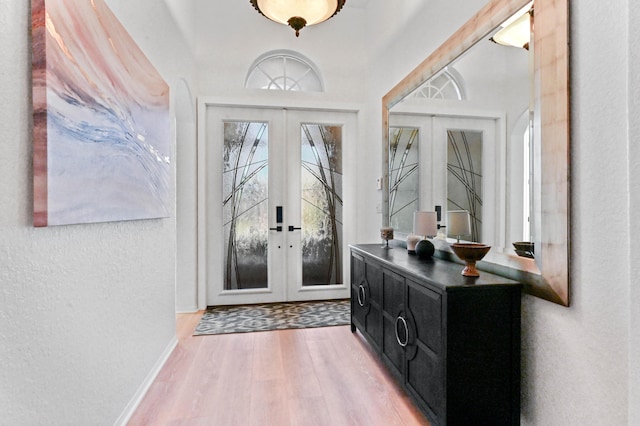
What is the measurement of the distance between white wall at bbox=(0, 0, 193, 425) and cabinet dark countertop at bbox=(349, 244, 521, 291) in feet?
5.12

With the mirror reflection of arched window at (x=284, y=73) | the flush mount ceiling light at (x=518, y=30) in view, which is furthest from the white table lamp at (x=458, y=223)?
the mirror reflection of arched window at (x=284, y=73)

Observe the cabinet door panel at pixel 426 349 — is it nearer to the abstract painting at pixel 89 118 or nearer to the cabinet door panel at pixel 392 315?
the cabinet door panel at pixel 392 315

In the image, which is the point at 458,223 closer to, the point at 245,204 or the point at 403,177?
the point at 403,177

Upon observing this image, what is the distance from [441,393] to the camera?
5.12 ft

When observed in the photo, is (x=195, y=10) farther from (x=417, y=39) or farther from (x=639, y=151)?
(x=639, y=151)

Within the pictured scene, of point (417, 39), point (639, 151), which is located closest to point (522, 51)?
point (639, 151)

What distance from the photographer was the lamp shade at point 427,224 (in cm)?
228

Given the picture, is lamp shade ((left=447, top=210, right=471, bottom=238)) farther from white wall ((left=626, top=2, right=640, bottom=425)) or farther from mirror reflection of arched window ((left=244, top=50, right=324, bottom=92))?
mirror reflection of arched window ((left=244, top=50, right=324, bottom=92))

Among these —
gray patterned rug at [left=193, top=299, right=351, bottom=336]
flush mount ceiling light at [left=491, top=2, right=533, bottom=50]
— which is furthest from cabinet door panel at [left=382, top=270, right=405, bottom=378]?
flush mount ceiling light at [left=491, top=2, right=533, bottom=50]

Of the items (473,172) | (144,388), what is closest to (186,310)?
(144,388)

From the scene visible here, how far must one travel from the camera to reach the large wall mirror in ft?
4.61

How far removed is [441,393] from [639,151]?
4.01 ft

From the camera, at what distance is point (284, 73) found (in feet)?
13.1

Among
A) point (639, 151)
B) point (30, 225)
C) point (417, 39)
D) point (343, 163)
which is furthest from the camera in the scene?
point (343, 163)
